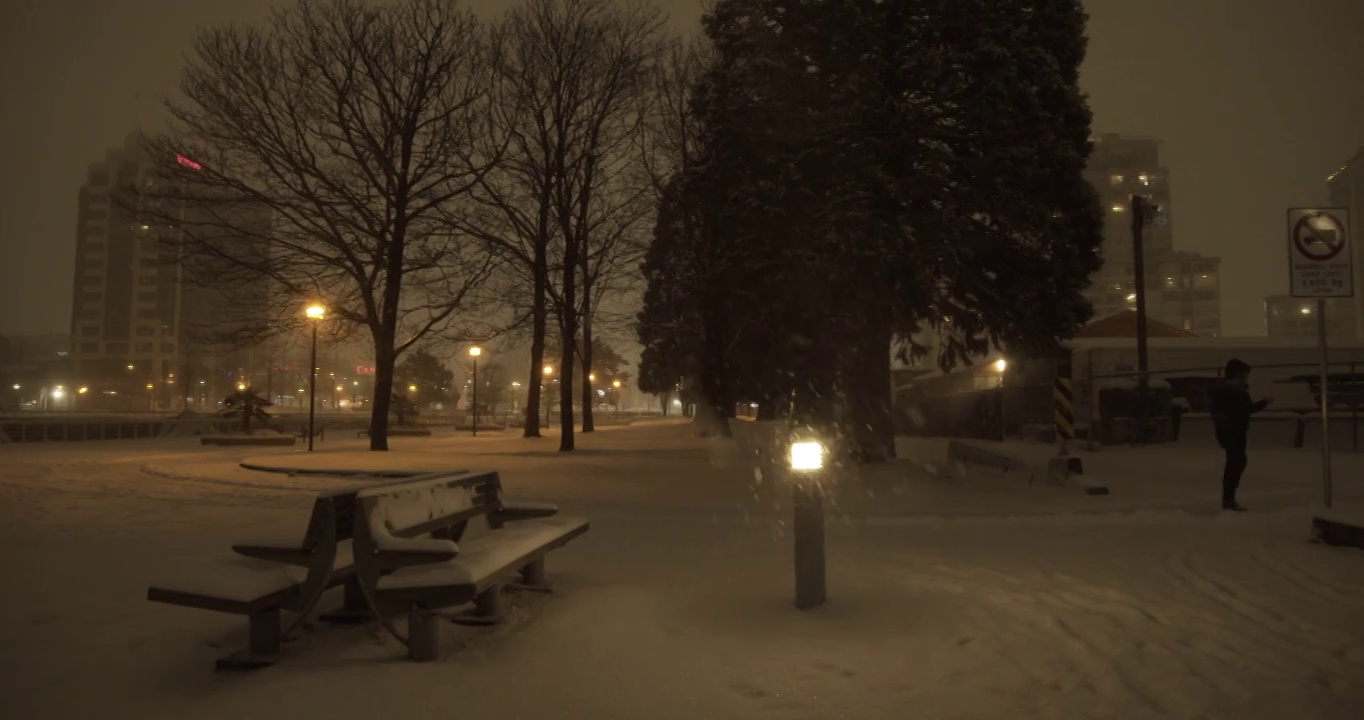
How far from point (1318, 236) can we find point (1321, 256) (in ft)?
0.72

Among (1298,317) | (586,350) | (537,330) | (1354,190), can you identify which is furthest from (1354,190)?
(537,330)

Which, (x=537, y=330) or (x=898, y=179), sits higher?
(x=898, y=179)

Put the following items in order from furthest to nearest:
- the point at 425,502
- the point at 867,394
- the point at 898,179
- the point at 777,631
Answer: the point at 867,394 < the point at 898,179 < the point at 425,502 < the point at 777,631

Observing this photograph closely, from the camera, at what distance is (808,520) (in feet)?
18.9

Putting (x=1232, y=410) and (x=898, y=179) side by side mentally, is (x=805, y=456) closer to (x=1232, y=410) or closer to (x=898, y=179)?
(x=1232, y=410)

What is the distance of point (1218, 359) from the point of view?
31.7m

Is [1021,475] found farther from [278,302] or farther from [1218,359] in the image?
[1218,359]

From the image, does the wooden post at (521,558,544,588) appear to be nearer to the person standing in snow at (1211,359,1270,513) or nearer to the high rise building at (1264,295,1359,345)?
the person standing in snow at (1211,359,1270,513)

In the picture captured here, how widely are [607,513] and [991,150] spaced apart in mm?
9481

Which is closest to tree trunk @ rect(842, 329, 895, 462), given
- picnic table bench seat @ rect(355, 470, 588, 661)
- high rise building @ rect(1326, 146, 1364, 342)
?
picnic table bench seat @ rect(355, 470, 588, 661)

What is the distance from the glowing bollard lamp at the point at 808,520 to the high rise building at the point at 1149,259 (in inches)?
4428

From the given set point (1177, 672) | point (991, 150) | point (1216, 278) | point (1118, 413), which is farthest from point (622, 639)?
point (1216, 278)

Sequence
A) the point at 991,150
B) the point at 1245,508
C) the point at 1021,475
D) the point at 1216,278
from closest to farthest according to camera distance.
A: the point at 1245,508 → the point at 1021,475 → the point at 991,150 → the point at 1216,278

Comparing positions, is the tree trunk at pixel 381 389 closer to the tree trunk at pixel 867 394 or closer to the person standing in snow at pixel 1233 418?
the tree trunk at pixel 867 394
